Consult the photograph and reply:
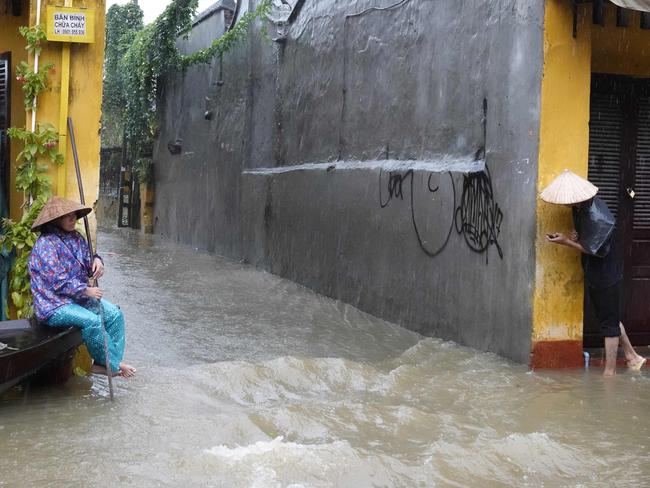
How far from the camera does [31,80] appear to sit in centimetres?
646

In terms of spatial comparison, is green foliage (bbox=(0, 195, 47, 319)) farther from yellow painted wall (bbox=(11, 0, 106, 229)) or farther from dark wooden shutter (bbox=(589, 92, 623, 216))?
dark wooden shutter (bbox=(589, 92, 623, 216))

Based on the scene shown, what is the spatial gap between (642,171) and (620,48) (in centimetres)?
120

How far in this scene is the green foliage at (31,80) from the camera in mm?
6465

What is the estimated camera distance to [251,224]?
14820 millimetres

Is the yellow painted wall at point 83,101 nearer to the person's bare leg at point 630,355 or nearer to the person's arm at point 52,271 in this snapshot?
the person's arm at point 52,271

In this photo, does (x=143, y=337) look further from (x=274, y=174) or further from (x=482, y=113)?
(x=274, y=174)

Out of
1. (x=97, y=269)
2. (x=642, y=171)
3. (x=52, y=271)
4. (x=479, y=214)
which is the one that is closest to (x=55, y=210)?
(x=52, y=271)

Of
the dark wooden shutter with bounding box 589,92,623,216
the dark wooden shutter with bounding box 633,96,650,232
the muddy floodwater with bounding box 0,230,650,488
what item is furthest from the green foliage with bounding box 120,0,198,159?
the dark wooden shutter with bounding box 633,96,650,232

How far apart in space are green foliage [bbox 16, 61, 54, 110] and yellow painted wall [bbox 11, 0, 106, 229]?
0.07 meters

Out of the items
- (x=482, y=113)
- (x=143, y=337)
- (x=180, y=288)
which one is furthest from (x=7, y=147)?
(x=180, y=288)

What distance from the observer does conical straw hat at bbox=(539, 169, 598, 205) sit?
668 cm

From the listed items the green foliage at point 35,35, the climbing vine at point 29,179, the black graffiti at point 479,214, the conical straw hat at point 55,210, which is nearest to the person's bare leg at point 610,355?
the black graffiti at point 479,214

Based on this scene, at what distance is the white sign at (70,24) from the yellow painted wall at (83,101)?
13 centimetres

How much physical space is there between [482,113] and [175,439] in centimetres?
442
